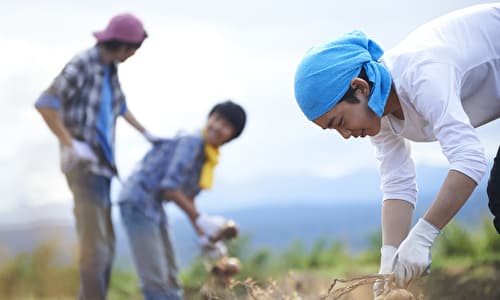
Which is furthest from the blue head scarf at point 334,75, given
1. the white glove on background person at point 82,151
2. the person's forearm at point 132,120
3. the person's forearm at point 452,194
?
the person's forearm at point 132,120

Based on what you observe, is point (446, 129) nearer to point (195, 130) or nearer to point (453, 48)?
point (453, 48)

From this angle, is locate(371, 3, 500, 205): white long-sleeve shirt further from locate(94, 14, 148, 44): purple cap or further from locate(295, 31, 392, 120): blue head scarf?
locate(94, 14, 148, 44): purple cap

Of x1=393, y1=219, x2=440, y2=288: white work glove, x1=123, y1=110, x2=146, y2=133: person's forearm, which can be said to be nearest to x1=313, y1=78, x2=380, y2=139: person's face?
x1=393, y1=219, x2=440, y2=288: white work glove

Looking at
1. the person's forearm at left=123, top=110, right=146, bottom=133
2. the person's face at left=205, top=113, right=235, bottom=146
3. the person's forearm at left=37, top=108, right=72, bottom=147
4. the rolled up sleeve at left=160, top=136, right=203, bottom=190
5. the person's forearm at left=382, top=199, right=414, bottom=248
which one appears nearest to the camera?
the person's forearm at left=382, top=199, right=414, bottom=248

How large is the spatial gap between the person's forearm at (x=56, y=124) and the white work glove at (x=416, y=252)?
203cm

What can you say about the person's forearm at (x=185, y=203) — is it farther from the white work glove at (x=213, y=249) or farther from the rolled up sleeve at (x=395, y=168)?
the rolled up sleeve at (x=395, y=168)

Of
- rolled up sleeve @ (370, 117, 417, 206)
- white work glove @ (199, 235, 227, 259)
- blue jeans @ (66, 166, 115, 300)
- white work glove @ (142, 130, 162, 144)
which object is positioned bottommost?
white work glove @ (199, 235, 227, 259)

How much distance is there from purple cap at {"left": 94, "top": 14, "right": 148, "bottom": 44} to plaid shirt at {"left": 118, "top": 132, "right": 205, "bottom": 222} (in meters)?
0.47

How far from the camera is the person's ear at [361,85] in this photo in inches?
75.0

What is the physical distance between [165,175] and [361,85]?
6.66 ft

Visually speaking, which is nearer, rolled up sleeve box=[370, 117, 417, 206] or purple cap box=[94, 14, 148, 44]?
rolled up sleeve box=[370, 117, 417, 206]

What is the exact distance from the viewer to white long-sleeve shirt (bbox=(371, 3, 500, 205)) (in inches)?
71.1

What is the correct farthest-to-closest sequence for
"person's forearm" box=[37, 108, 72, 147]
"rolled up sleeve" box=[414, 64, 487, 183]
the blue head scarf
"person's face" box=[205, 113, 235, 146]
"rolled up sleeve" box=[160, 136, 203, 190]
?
1. "person's face" box=[205, 113, 235, 146]
2. "rolled up sleeve" box=[160, 136, 203, 190]
3. "person's forearm" box=[37, 108, 72, 147]
4. the blue head scarf
5. "rolled up sleeve" box=[414, 64, 487, 183]

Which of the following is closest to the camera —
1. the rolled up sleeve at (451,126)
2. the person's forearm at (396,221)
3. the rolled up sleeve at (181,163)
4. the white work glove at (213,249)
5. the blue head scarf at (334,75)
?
the rolled up sleeve at (451,126)
